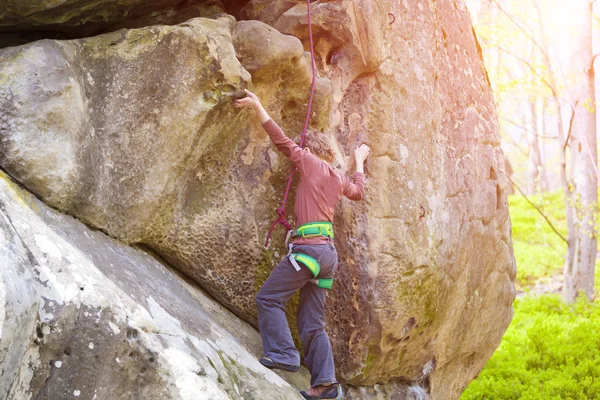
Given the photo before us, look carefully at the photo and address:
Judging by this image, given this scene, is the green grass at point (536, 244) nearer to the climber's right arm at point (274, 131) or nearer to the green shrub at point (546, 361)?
the green shrub at point (546, 361)

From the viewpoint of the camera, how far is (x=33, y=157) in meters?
3.95

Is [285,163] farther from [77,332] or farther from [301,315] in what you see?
[77,332]

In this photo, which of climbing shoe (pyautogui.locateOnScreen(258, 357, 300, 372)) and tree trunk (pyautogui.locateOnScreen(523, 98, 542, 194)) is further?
tree trunk (pyautogui.locateOnScreen(523, 98, 542, 194))

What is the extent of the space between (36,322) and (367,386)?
3477 mm

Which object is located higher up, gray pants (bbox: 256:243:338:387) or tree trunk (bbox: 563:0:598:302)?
tree trunk (bbox: 563:0:598:302)

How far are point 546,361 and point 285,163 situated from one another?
577 cm

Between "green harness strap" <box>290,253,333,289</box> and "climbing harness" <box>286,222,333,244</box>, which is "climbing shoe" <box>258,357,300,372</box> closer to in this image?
"green harness strap" <box>290,253,333,289</box>

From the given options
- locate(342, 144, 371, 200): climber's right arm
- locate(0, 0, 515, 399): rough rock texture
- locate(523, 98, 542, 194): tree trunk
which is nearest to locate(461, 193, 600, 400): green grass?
locate(0, 0, 515, 399): rough rock texture

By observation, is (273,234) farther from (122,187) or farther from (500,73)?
(500,73)

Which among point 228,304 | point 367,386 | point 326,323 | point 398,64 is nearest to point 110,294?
point 228,304

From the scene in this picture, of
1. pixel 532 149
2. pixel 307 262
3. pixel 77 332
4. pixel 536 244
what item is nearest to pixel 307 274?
pixel 307 262

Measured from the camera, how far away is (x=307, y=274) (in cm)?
478

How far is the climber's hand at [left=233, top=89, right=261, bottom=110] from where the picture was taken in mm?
4750

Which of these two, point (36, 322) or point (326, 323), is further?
point (326, 323)
